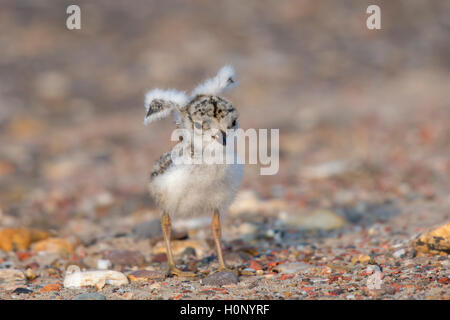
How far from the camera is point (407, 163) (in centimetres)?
930

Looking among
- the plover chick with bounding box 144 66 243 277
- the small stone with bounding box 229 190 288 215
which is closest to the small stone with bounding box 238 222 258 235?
the small stone with bounding box 229 190 288 215

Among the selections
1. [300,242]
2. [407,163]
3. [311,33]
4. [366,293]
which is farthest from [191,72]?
[366,293]

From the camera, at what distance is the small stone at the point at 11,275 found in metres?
4.94

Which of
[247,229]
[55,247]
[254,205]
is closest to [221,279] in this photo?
[247,229]

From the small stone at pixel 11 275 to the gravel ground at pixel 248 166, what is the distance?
2cm

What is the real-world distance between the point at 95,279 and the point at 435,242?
2.75m

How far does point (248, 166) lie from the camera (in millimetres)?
10141

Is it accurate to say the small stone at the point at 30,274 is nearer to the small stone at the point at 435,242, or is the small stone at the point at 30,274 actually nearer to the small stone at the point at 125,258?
the small stone at the point at 125,258

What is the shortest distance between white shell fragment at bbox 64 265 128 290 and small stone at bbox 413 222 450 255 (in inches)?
96.1

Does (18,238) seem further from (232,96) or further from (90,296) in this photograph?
(232,96)

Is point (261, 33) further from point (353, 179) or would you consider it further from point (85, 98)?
point (353, 179)

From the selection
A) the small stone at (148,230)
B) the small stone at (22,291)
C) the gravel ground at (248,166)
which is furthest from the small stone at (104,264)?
the small stone at (22,291)

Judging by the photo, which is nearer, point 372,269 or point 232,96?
point 372,269

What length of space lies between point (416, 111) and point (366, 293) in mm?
8260
